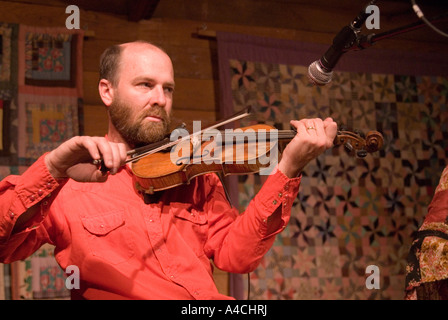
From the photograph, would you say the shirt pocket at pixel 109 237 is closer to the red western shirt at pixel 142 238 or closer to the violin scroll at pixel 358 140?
the red western shirt at pixel 142 238

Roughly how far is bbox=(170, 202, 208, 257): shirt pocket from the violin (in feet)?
0.34

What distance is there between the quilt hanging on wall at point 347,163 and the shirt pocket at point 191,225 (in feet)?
3.21

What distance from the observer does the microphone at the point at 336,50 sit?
4.00ft

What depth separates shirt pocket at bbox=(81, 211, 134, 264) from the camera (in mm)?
1523

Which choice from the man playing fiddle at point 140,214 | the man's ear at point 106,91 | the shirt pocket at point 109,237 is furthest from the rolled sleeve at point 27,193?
the man's ear at point 106,91

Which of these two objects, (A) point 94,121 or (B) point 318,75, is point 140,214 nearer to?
(B) point 318,75

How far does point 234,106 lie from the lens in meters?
2.76

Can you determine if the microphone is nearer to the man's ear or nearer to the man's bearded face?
the man's bearded face

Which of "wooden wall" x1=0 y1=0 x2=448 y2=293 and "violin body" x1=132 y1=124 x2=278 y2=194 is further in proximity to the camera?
"wooden wall" x1=0 y1=0 x2=448 y2=293

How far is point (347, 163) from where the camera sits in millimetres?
2982

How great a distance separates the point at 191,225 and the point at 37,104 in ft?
4.06

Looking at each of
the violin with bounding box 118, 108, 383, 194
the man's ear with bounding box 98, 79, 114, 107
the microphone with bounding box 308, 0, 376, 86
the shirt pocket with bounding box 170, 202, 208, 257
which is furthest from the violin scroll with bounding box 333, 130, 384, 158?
the man's ear with bounding box 98, 79, 114, 107
